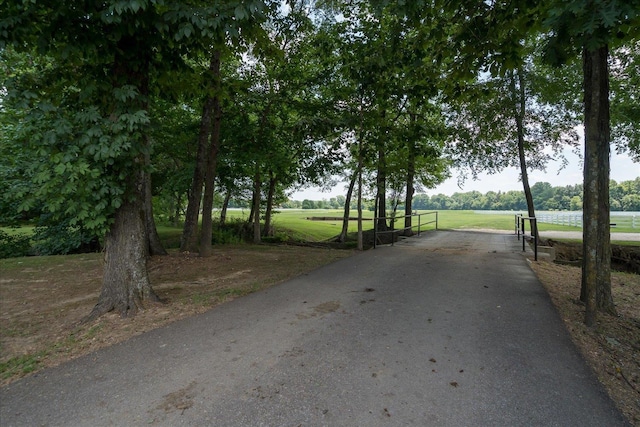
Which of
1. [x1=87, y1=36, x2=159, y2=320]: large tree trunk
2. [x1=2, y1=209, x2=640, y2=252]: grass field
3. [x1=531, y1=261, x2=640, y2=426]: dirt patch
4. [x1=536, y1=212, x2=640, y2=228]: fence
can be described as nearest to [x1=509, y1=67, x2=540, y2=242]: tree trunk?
[x1=2, y1=209, x2=640, y2=252]: grass field

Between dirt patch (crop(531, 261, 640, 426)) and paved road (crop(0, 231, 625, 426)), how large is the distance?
0.46ft

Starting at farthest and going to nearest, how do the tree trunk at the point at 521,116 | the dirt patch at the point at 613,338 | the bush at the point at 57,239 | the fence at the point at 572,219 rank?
the fence at the point at 572,219, the bush at the point at 57,239, the tree trunk at the point at 521,116, the dirt patch at the point at 613,338

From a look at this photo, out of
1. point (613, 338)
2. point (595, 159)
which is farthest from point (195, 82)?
point (613, 338)

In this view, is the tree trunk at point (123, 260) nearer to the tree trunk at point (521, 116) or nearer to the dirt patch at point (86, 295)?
the dirt patch at point (86, 295)

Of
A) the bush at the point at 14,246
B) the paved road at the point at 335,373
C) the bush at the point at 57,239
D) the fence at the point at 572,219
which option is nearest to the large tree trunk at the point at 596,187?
the paved road at the point at 335,373

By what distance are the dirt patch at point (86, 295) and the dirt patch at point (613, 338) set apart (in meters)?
4.21

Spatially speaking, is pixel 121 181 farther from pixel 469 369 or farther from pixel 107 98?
A: pixel 469 369

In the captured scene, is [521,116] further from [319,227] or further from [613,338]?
[319,227]

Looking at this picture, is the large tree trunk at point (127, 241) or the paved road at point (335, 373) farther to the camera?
the large tree trunk at point (127, 241)

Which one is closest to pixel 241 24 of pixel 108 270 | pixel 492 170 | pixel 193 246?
pixel 108 270

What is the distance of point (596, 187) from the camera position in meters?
3.97

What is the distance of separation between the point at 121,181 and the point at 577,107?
1298cm

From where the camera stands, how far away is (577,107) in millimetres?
10617

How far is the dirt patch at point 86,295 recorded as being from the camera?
3.32 metres
